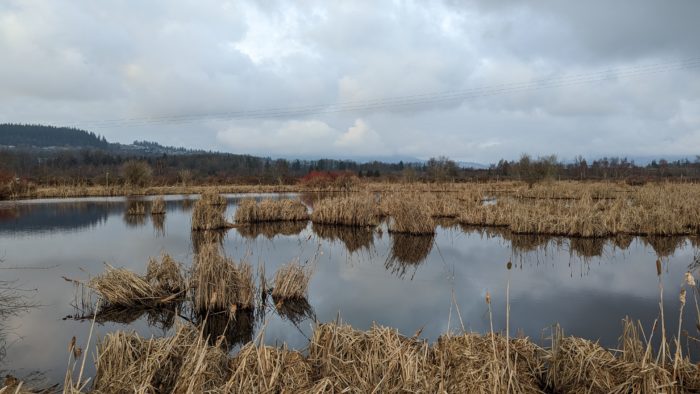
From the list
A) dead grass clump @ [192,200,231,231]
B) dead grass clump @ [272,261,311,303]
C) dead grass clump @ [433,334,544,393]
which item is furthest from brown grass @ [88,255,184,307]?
dead grass clump @ [192,200,231,231]

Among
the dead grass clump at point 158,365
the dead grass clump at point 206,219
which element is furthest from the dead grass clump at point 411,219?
the dead grass clump at point 158,365

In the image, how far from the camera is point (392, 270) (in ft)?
39.8

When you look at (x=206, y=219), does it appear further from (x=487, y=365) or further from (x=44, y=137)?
(x=44, y=137)

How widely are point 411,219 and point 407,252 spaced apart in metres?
3.20

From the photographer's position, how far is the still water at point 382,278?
765cm

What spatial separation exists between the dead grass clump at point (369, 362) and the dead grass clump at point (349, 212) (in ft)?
46.0

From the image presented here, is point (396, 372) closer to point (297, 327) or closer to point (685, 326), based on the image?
point (297, 327)

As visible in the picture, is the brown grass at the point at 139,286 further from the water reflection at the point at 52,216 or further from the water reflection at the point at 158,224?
the water reflection at the point at 52,216

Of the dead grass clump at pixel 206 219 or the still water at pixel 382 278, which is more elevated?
the dead grass clump at pixel 206 219

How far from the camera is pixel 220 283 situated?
26.9 feet

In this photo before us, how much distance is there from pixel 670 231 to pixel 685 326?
10744mm

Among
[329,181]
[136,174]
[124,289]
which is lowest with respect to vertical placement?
[124,289]

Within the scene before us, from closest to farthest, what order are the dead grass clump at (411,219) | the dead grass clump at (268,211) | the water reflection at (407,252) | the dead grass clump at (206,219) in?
the water reflection at (407,252)
the dead grass clump at (411,219)
the dead grass clump at (206,219)
the dead grass clump at (268,211)

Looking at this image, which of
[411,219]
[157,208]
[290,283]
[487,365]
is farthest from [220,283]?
[157,208]
